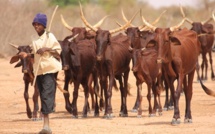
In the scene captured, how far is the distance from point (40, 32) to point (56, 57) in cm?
55

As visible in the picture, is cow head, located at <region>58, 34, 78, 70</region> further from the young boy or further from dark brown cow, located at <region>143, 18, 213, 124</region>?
the young boy

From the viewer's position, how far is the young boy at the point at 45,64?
1648 centimetres

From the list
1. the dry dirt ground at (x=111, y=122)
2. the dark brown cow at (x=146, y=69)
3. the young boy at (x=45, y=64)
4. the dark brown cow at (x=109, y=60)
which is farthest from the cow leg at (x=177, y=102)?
the young boy at (x=45, y=64)

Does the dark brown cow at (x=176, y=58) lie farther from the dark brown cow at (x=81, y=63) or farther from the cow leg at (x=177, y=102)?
the dark brown cow at (x=81, y=63)

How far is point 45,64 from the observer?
1653 centimetres

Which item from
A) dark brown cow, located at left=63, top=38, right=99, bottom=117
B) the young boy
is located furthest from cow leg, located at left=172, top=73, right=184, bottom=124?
dark brown cow, located at left=63, top=38, right=99, bottom=117

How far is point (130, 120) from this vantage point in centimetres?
2041

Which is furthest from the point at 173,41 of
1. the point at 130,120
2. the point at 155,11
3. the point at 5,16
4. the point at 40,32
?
the point at 155,11

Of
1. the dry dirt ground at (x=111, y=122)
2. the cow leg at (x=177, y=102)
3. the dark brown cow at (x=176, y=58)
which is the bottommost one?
the dry dirt ground at (x=111, y=122)

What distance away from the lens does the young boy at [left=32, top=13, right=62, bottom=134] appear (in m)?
16.5

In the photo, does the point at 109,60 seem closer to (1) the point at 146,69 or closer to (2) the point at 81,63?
(2) the point at 81,63

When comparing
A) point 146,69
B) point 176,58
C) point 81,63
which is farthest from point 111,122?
point 81,63

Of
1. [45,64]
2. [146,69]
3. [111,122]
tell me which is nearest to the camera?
[45,64]

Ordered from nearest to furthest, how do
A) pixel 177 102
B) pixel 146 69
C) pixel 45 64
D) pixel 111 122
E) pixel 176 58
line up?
pixel 45 64, pixel 177 102, pixel 176 58, pixel 111 122, pixel 146 69
